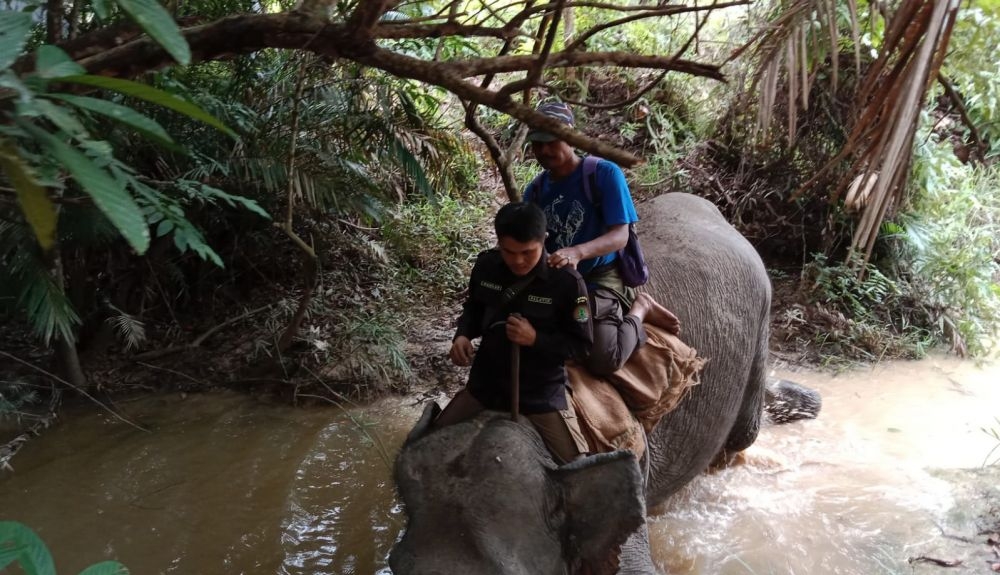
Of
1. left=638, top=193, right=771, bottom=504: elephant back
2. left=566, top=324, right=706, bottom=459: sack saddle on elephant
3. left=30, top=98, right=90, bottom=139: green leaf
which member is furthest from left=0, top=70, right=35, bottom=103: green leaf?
left=638, top=193, right=771, bottom=504: elephant back

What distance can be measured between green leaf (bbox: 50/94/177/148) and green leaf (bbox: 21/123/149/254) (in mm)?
85

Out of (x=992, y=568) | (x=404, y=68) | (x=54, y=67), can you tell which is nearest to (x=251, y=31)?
(x=404, y=68)

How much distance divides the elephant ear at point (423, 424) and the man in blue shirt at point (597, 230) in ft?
2.53

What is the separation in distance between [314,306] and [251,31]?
14.5 feet

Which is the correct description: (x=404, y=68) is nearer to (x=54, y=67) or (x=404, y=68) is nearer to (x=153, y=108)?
Answer: (x=54, y=67)

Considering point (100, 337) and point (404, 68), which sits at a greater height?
point (404, 68)

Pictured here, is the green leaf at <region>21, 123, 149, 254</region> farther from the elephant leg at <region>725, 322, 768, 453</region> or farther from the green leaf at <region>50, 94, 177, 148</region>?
the elephant leg at <region>725, 322, 768, 453</region>

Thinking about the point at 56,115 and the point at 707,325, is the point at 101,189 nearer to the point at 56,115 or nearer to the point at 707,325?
the point at 56,115

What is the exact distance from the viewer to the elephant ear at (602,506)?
2654 mm

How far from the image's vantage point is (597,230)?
354 cm

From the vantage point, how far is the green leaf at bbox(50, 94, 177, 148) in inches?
45.2

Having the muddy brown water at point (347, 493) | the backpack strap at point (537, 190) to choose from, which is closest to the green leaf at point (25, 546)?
the muddy brown water at point (347, 493)

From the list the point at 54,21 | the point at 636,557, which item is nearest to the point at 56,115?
the point at 636,557

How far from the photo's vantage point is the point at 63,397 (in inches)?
203
